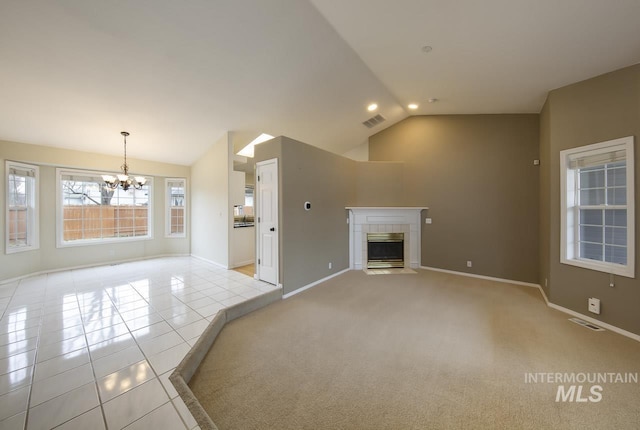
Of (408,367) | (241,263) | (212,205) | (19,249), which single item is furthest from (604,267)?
(19,249)

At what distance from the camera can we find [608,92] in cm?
274

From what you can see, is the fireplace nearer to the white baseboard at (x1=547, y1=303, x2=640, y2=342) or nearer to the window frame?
the white baseboard at (x1=547, y1=303, x2=640, y2=342)

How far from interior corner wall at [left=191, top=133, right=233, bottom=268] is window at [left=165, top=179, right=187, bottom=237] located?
35 cm

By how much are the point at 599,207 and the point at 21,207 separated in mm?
9314

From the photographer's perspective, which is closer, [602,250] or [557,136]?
[602,250]

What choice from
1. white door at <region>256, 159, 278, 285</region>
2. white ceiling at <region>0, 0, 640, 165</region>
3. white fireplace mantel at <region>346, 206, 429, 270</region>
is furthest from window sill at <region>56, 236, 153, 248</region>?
white fireplace mantel at <region>346, 206, 429, 270</region>

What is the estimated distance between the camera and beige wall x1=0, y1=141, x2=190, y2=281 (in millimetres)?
4117

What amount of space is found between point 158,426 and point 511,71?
5160 mm

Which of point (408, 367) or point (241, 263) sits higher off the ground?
point (241, 263)

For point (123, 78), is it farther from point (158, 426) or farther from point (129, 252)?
point (129, 252)

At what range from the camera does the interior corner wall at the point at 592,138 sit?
8.39 feet

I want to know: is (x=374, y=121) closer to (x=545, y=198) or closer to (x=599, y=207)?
(x=545, y=198)

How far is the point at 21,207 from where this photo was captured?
4320 millimetres

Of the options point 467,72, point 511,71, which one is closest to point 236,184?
point 467,72
